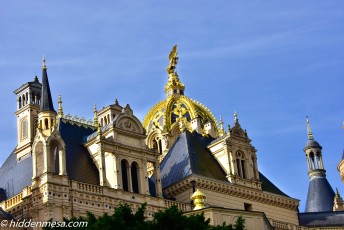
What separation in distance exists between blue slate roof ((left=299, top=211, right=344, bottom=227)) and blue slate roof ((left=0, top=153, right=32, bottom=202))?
2047 cm

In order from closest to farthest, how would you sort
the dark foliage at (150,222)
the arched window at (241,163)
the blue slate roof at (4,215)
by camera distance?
the dark foliage at (150,222) → the blue slate roof at (4,215) → the arched window at (241,163)

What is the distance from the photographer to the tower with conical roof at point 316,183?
247 feet

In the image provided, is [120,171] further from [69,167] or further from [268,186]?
[268,186]

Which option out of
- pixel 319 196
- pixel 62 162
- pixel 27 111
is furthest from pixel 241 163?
pixel 319 196

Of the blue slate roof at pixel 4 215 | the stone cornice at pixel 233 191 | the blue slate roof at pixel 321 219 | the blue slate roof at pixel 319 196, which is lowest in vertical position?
the blue slate roof at pixel 4 215

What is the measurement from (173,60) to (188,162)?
17167mm

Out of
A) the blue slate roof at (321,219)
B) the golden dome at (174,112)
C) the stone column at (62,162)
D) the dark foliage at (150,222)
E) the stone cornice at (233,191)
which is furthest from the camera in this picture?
the golden dome at (174,112)

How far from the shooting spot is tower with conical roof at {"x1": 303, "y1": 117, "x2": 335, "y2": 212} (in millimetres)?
75231

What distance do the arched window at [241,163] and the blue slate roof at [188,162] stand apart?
1320 millimetres

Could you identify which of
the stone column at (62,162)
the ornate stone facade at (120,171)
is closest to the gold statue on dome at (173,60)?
the ornate stone facade at (120,171)

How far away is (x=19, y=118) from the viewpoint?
5416 centimetres

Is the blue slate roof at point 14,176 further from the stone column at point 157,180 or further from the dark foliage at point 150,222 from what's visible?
the dark foliage at point 150,222

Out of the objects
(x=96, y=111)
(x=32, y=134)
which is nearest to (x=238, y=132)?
(x=96, y=111)

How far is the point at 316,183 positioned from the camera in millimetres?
79000
